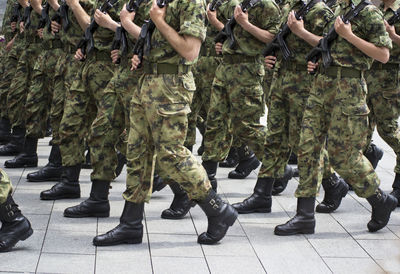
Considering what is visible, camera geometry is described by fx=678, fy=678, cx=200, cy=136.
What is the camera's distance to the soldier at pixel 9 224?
4.12 meters

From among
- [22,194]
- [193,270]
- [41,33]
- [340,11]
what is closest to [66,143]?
[22,194]

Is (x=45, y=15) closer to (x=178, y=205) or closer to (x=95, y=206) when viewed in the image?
(x=95, y=206)

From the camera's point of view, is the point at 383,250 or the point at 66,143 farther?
the point at 66,143

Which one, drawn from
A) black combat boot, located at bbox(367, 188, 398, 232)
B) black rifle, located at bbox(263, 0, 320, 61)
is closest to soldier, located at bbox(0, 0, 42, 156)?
black rifle, located at bbox(263, 0, 320, 61)

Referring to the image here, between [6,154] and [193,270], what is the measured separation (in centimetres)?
437

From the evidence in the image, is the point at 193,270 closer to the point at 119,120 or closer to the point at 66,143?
the point at 119,120

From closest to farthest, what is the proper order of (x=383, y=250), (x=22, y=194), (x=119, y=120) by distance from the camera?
(x=383, y=250)
(x=119, y=120)
(x=22, y=194)

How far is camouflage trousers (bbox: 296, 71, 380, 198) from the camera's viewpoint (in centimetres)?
480

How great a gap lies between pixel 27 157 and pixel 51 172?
713 millimetres

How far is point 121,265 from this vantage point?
4090mm

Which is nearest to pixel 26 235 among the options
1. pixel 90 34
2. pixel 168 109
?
pixel 168 109

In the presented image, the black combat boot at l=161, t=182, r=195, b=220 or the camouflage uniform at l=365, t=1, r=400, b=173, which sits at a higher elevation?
the camouflage uniform at l=365, t=1, r=400, b=173

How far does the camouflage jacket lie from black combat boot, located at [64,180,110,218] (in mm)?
2000

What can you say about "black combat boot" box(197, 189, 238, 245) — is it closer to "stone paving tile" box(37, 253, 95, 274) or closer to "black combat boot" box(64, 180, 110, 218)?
"stone paving tile" box(37, 253, 95, 274)
